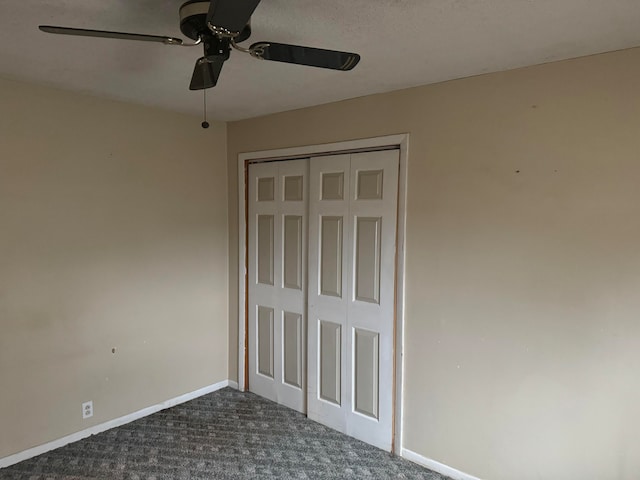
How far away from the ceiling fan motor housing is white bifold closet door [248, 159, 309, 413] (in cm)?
171

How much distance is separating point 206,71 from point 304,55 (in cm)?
39

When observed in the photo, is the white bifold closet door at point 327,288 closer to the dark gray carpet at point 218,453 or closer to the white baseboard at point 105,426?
the dark gray carpet at point 218,453

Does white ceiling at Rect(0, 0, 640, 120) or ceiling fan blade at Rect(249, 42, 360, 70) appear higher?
white ceiling at Rect(0, 0, 640, 120)

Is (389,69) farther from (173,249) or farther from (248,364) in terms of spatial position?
(248,364)

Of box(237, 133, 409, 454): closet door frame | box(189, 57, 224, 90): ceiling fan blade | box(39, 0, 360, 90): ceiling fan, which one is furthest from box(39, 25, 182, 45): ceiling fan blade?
box(237, 133, 409, 454): closet door frame

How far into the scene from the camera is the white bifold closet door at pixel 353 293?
2.73 metres

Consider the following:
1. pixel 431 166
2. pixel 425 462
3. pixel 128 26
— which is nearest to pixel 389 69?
pixel 431 166

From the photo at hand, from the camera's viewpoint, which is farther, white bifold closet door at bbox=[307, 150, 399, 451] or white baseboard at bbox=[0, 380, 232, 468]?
white bifold closet door at bbox=[307, 150, 399, 451]

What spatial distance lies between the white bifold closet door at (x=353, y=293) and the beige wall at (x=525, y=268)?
0.16 metres

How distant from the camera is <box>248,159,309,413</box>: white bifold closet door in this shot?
3.25 meters

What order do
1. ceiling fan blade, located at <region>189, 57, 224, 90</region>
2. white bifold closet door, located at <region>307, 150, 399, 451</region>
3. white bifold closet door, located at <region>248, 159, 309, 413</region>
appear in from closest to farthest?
ceiling fan blade, located at <region>189, 57, 224, 90</region> → white bifold closet door, located at <region>307, 150, 399, 451</region> → white bifold closet door, located at <region>248, 159, 309, 413</region>

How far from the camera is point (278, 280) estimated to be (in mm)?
3393

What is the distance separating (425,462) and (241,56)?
2.53m

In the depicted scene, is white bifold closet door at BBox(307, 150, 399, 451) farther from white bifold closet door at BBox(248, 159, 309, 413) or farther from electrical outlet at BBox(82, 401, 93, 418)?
electrical outlet at BBox(82, 401, 93, 418)
